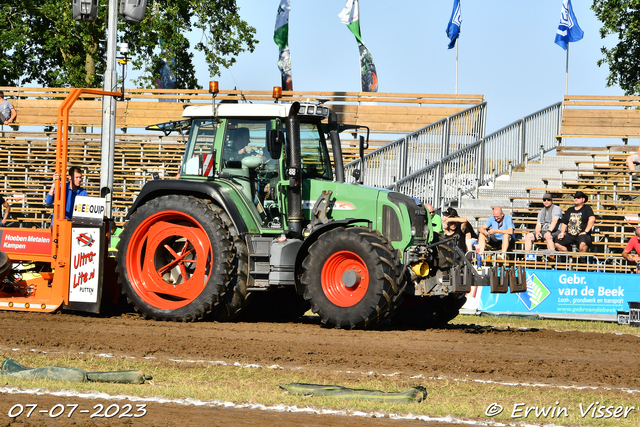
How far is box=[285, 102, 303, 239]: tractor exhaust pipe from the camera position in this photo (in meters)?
9.17

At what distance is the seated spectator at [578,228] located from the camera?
15.4 meters

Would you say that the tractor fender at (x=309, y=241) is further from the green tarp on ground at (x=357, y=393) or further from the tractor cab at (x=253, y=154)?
the green tarp on ground at (x=357, y=393)

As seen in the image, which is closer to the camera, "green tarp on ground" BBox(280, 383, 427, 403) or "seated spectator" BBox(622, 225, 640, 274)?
"green tarp on ground" BBox(280, 383, 427, 403)

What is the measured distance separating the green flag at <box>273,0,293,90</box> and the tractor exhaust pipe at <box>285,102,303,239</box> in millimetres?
19077

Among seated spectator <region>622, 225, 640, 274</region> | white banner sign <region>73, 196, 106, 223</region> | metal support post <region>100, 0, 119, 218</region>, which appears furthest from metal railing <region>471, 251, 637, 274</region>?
white banner sign <region>73, 196, 106, 223</region>

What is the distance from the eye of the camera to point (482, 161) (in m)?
19.6

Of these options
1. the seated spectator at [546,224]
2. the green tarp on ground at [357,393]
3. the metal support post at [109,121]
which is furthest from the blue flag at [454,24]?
the green tarp on ground at [357,393]

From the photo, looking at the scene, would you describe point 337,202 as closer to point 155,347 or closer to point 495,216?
point 155,347

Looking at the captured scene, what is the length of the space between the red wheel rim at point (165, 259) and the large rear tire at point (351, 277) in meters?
1.51

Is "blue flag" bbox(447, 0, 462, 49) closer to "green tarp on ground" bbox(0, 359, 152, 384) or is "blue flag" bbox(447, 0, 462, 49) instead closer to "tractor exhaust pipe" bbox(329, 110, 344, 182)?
"tractor exhaust pipe" bbox(329, 110, 344, 182)

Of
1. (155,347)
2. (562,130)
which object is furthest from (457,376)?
(562,130)

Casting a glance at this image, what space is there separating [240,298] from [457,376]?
11.5 ft

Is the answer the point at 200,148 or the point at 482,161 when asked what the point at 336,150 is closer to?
the point at 200,148

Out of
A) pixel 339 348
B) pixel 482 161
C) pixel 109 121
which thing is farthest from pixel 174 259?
pixel 482 161
